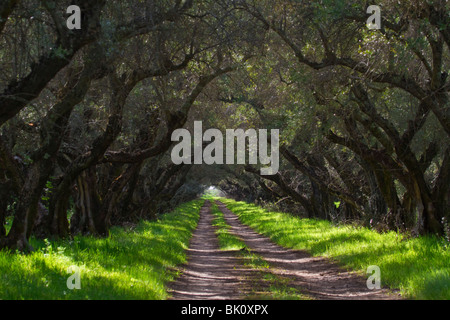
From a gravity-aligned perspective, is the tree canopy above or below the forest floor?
above

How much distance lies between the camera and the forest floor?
7633 millimetres

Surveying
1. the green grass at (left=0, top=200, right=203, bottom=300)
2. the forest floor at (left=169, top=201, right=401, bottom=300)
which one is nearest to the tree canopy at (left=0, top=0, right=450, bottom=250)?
the green grass at (left=0, top=200, right=203, bottom=300)

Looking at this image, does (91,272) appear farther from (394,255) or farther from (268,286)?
(394,255)

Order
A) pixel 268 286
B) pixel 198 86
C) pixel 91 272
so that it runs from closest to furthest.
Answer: pixel 91 272, pixel 268 286, pixel 198 86

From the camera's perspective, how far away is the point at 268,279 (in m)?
9.10

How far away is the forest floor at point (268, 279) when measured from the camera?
7.63 metres

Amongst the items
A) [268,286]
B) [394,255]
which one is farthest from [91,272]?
[394,255]

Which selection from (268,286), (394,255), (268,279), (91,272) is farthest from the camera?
(394,255)

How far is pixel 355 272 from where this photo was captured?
9906 mm

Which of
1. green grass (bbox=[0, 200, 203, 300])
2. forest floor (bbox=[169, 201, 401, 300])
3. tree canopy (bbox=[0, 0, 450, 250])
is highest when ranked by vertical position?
tree canopy (bbox=[0, 0, 450, 250])

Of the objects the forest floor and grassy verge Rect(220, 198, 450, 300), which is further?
the forest floor

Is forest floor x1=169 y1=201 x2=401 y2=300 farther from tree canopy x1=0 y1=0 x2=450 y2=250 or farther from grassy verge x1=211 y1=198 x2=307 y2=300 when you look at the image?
tree canopy x1=0 y1=0 x2=450 y2=250
